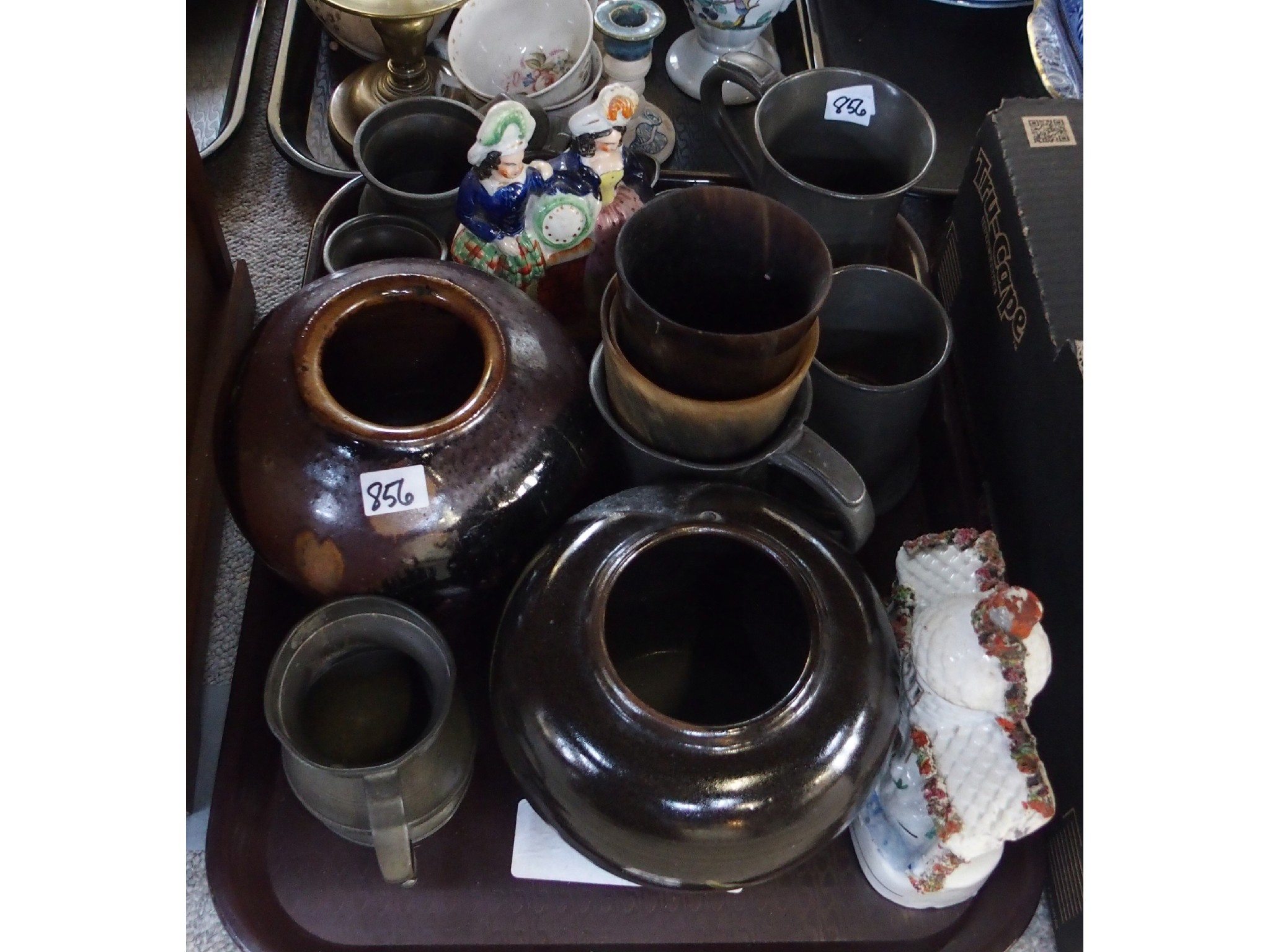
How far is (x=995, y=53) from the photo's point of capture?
1.20 meters

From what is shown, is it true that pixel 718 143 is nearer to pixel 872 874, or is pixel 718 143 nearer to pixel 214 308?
pixel 214 308

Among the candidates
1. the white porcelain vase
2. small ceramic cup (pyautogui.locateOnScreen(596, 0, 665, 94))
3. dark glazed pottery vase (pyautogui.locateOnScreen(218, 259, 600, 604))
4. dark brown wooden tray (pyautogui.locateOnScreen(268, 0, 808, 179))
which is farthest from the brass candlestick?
dark glazed pottery vase (pyautogui.locateOnScreen(218, 259, 600, 604))

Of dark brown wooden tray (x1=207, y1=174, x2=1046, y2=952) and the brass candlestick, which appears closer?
dark brown wooden tray (x1=207, y1=174, x2=1046, y2=952)

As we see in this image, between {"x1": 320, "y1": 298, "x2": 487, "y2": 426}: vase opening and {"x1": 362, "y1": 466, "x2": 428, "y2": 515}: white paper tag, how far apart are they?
0.16 feet

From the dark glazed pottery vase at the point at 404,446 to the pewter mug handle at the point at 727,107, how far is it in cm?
29

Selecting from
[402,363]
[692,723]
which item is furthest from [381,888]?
[402,363]

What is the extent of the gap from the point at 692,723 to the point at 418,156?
0.58 meters

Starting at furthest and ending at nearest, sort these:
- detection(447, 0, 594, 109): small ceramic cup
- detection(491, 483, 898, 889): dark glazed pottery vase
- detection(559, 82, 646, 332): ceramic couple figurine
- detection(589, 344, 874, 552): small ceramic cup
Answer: detection(447, 0, 594, 109): small ceramic cup
detection(559, 82, 646, 332): ceramic couple figurine
detection(589, 344, 874, 552): small ceramic cup
detection(491, 483, 898, 889): dark glazed pottery vase

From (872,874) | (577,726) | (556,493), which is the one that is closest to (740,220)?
(556,493)

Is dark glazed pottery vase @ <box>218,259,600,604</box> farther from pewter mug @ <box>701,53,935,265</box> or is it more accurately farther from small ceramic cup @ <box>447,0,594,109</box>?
small ceramic cup @ <box>447,0,594,109</box>

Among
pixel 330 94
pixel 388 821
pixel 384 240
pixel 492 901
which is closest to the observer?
pixel 388 821

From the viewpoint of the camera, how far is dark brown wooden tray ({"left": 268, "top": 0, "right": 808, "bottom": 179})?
106cm

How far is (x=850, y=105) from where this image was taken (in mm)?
810

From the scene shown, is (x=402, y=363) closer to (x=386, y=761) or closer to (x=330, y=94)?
(x=386, y=761)
